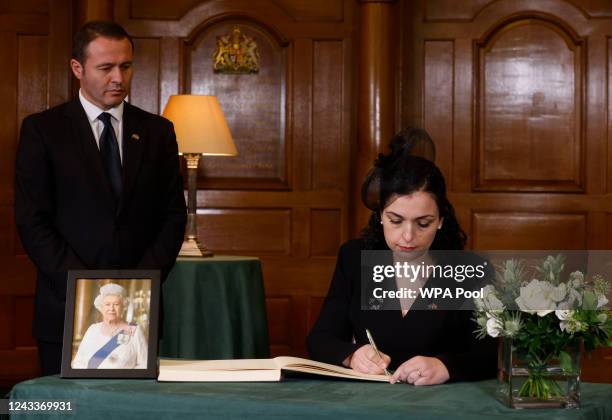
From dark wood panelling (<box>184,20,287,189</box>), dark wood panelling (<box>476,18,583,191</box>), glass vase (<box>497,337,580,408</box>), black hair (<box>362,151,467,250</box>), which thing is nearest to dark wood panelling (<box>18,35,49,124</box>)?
dark wood panelling (<box>184,20,287,189</box>)

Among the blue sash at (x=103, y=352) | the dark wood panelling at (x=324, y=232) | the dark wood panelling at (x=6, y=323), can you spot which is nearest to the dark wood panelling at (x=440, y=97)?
the dark wood panelling at (x=324, y=232)

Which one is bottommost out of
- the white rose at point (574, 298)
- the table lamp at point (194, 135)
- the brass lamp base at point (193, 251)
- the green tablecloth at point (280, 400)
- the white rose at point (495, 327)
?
the green tablecloth at point (280, 400)

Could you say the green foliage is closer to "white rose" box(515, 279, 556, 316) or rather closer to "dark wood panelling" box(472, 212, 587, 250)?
"white rose" box(515, 279, 556, 316)

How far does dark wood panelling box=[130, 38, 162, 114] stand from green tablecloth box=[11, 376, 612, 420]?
4.12 m

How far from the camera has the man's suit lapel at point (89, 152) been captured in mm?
3180

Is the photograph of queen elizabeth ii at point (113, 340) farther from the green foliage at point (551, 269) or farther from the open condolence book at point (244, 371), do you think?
the green foliage at point (551, 269)

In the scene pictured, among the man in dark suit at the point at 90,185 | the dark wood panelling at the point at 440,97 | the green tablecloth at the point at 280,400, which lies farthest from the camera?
the dark wood panelling at the point at 440,97

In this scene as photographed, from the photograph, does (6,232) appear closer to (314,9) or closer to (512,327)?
(314,9)

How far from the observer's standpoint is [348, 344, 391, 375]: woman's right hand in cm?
220

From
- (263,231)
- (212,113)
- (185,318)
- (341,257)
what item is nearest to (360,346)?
(341,257)

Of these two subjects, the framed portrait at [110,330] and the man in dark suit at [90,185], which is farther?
the man in dark suit at [90,185]

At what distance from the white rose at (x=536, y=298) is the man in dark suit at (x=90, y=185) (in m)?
1.53

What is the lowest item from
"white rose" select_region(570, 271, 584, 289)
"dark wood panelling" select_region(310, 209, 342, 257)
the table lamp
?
"white rose" select_region(570, 271, 584, 289)

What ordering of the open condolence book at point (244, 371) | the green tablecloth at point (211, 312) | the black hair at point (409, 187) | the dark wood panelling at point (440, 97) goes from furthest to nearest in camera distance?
1. the dark wood panelling at point (440, 97)
2. the green tablecloth at point (211, 312)
3. the black hair at point (409, 187)
4. the open condolence book at point (244, 371)
